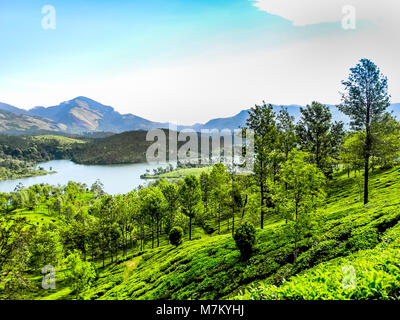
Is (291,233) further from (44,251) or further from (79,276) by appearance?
(44,251)

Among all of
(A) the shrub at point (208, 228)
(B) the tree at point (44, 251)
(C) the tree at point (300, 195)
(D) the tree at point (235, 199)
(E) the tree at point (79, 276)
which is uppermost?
(C) the tree at point (300, 195)

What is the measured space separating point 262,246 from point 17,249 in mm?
21511

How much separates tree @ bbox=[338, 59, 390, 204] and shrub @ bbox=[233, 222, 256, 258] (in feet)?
52.3

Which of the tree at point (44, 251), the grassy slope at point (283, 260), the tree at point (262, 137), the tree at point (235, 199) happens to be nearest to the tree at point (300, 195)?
the grassy slope at point (283, 260)

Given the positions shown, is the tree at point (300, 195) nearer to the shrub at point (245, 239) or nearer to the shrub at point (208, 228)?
the shrub at point (245, 239)

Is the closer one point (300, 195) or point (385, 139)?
point (300, 195)

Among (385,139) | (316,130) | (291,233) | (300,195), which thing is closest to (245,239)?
(291,233)

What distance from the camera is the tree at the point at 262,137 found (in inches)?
1024

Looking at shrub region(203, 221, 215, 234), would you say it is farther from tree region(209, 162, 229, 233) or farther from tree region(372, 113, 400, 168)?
tree region(372, 113, 400, 168)

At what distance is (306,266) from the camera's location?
14.1m

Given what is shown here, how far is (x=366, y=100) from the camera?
1015 inches

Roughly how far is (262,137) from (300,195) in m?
12.0

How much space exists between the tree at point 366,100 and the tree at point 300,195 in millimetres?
15104
